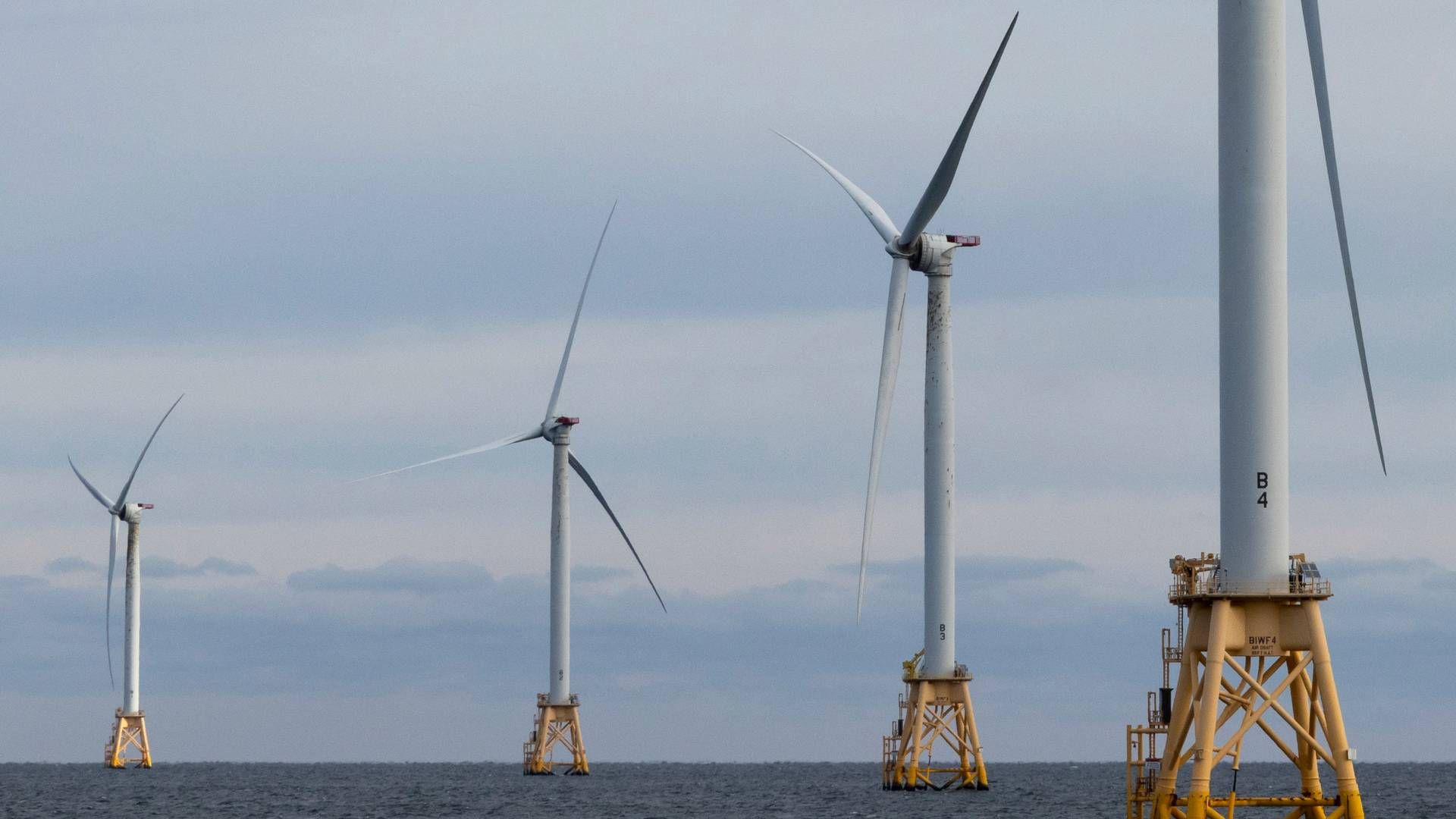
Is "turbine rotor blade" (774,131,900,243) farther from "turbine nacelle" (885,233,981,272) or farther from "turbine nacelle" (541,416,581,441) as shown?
"turbine nacelle" (541,416,581,441)

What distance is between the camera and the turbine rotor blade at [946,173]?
262ft

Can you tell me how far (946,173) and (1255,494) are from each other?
118 ft

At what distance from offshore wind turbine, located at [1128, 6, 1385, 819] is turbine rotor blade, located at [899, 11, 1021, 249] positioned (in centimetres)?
918

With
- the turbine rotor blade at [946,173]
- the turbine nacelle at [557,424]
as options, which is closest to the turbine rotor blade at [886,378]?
the turbine rotor blade at [946,173]

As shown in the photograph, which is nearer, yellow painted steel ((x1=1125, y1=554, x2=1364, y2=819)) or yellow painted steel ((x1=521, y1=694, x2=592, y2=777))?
yellow painted steel ((x1=1125, y1=554, x2=1364, y2=819))

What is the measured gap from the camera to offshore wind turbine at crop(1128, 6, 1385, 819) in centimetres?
6550

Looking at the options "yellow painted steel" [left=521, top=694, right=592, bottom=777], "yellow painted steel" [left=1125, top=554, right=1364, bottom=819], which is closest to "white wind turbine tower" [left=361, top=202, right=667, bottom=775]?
"yellow painted steel" [left=521, top=694, right=592, bottom=777]

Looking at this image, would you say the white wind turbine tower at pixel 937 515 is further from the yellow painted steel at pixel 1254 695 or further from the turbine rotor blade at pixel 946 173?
the yellow painted steel at pixel 1254 695

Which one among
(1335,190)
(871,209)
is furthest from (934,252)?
(1335,190)

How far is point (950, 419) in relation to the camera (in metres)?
132

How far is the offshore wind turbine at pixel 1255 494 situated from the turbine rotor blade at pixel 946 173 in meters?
9.18

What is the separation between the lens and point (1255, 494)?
66.8 m

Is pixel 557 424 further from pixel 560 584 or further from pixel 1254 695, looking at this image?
pixel 1254 695

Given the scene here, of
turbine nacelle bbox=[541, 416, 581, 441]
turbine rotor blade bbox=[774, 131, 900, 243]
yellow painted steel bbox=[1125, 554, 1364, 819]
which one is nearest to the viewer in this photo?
yellow painted steel bbox=[1125, 554, 1364, 819]
